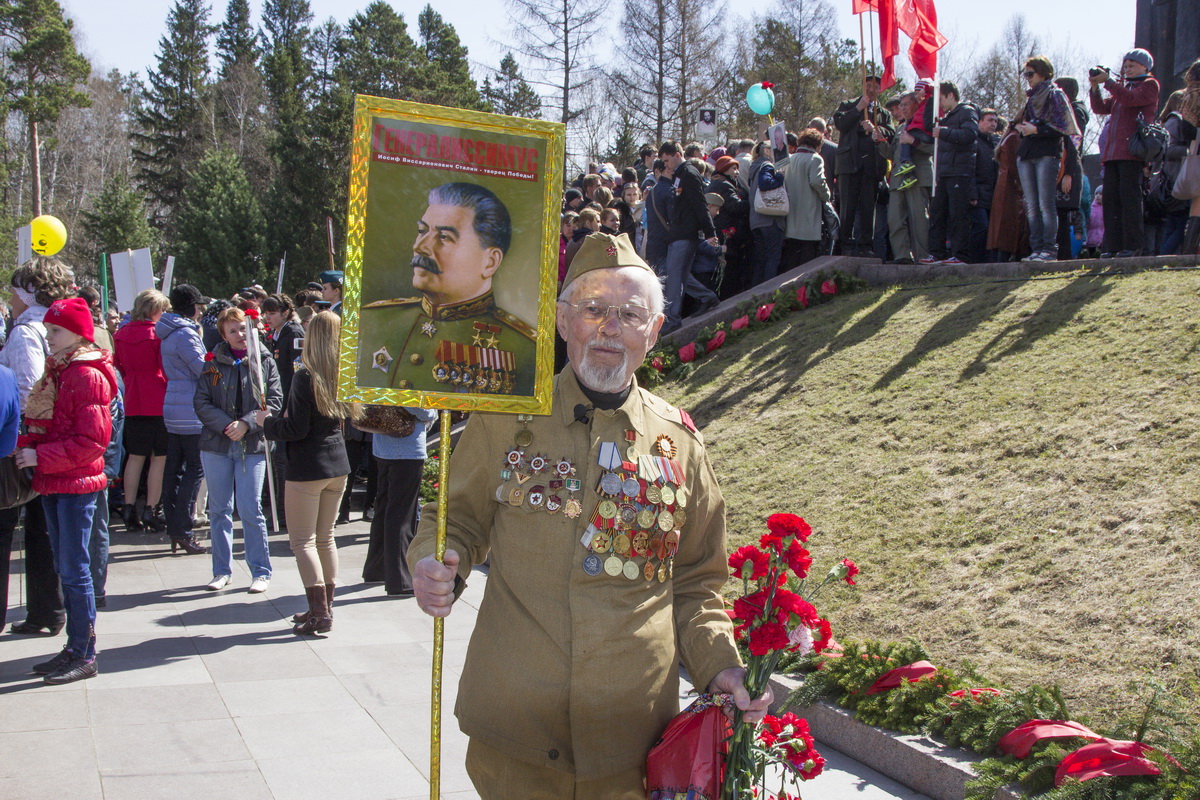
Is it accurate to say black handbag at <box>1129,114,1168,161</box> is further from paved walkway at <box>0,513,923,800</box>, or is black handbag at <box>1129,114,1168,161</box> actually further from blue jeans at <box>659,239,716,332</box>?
paved walkway at <box>0,513,923,800</box>

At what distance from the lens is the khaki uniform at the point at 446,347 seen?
110 inches

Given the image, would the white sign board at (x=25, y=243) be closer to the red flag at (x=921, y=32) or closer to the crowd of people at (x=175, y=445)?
the crowd of people at (x=175, y=445)

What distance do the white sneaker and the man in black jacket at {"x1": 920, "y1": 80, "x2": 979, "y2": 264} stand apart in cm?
752

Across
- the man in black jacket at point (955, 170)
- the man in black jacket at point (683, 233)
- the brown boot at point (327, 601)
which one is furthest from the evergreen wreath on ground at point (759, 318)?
the brown boot at point (327, 601)

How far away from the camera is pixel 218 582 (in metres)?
7.96

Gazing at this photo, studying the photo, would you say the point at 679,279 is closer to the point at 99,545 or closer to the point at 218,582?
the point at 218,582

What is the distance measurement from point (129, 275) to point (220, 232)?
27.5 m

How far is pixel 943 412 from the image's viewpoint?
7.48 m

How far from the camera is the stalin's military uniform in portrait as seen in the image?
2818 mm

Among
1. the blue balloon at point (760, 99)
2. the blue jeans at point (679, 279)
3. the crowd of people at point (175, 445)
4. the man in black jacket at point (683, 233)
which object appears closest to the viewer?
the crowd of people at point (175, 445)

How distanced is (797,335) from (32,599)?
23.1 ft

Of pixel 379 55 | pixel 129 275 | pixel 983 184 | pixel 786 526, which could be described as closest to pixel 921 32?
pixel 983 184

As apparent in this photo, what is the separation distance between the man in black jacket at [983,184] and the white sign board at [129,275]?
30.9 feet

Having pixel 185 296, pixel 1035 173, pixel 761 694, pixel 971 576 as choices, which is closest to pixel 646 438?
pixel 761 694
